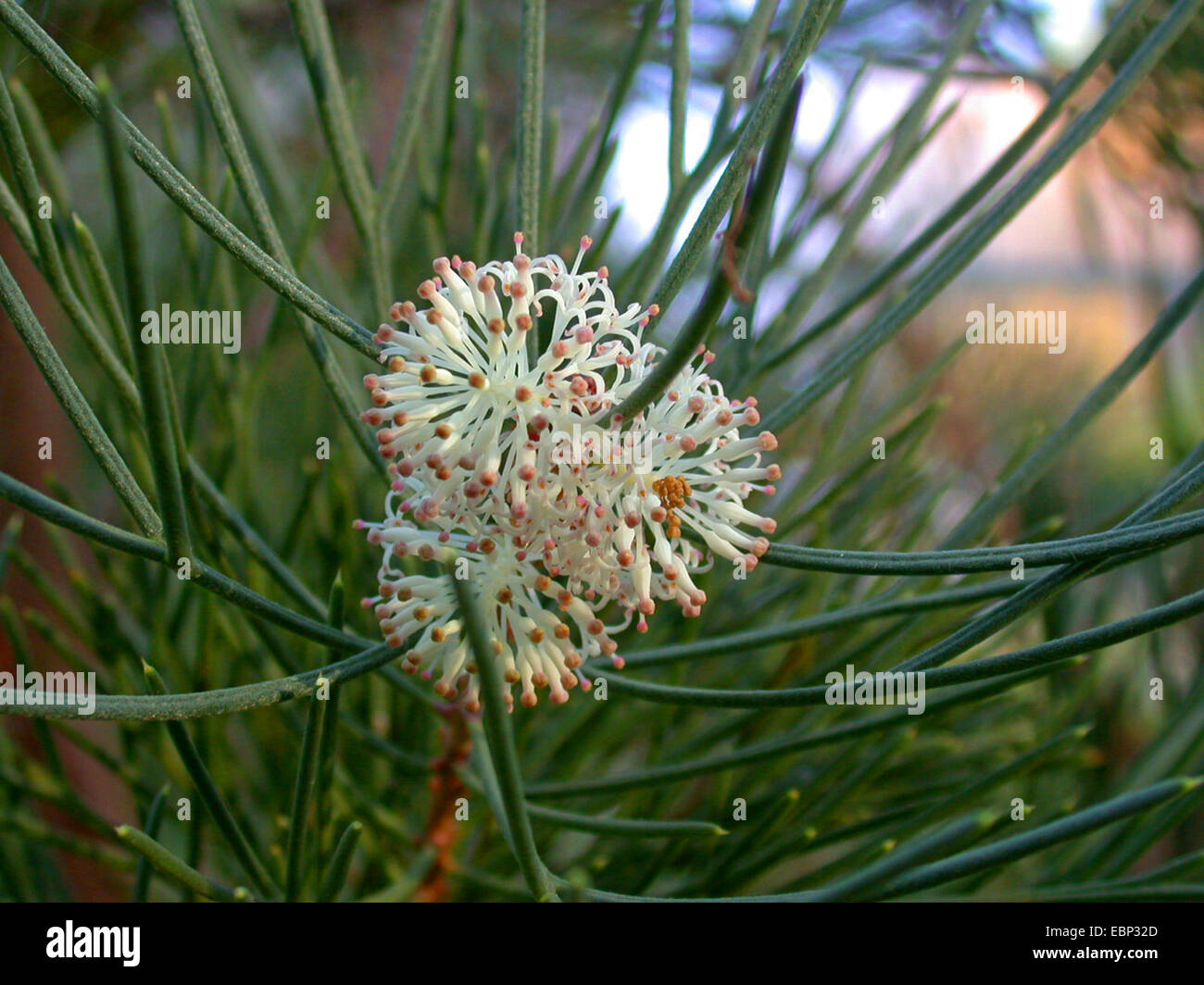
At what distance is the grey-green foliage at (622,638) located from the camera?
31cm

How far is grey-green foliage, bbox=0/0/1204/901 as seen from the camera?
309 mm

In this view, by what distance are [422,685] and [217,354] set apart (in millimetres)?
195

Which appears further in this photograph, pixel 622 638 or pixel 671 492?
pixel 622 638

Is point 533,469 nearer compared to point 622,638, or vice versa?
point 533,469

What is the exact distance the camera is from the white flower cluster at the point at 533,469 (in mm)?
327

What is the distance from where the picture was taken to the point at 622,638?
54 cm

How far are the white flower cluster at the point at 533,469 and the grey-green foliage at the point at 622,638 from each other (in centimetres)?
3

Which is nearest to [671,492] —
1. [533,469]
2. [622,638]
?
[533,469]

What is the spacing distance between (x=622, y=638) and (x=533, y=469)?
0.23 metres

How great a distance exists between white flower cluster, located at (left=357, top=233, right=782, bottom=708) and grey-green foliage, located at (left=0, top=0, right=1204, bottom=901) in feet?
0.08

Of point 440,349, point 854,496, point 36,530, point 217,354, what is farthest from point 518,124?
point 36,530

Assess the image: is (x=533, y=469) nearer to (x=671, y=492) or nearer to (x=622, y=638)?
(x=671, y=492)
